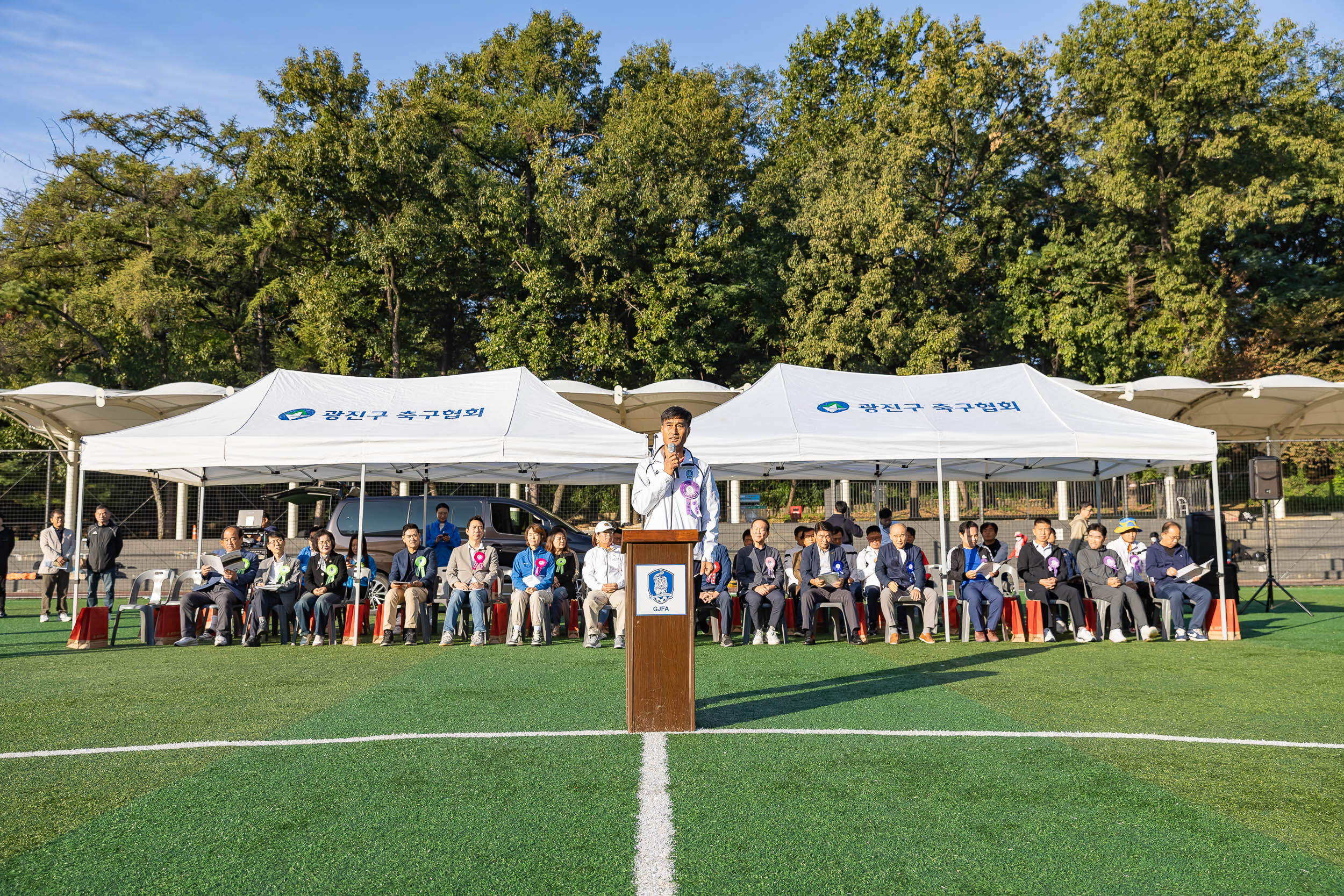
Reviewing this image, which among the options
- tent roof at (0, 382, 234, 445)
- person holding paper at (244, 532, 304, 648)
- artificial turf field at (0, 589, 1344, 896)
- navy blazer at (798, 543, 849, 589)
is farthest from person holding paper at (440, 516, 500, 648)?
tent roof at (0, 382, 234, 445)

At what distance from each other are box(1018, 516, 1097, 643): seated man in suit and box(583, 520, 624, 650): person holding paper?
12.1 ft

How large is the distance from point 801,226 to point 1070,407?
15.5 metres

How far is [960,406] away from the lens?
11.3 meters

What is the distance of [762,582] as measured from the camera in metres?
10.1

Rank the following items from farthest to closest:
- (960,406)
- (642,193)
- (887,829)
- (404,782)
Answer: (642,193) < (960,406) < (404,782) < (887,829)

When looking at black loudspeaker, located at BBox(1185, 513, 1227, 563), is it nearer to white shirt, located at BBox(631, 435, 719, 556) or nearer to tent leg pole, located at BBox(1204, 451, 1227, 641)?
tent leg pole, located at BBox(1204, 451, 1227, 641)

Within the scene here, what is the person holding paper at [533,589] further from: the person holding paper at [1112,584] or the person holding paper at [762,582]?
the person holding paper at [1112,584]

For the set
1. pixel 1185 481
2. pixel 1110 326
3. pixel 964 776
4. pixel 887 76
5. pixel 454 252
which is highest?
pixel 887 76

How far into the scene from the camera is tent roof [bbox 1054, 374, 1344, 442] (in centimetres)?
1531

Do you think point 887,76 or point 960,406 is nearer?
point 960,406

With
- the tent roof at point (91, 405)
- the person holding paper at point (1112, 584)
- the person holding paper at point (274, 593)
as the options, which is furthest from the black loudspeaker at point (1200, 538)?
the tent roof at point (91, 405)

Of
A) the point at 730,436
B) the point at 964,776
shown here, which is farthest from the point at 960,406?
the point at 964,776

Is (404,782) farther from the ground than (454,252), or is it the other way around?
(454,252)

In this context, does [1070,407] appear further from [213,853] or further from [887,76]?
[887,76]
